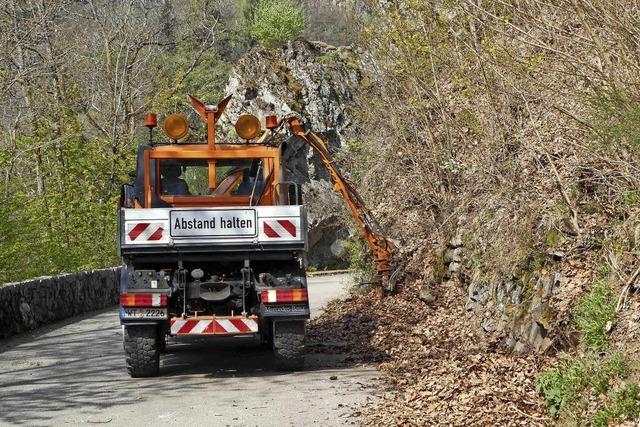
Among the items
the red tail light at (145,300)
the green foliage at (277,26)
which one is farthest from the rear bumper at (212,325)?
the green foliage at (277,26)

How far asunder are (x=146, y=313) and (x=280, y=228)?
78.3 inches

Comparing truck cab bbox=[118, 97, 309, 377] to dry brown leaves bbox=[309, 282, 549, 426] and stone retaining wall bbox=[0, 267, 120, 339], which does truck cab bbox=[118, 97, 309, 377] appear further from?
stone retaining wall bbox=[0, 267, 120, 339]

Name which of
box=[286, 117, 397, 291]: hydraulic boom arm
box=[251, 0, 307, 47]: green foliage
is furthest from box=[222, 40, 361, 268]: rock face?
box=[286, 117, 397, 291]: hydraulic boom arm

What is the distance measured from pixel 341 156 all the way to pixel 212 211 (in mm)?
14900

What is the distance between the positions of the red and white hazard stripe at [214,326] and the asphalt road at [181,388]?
0.61 m

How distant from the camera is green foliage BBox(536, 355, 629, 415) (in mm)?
6914

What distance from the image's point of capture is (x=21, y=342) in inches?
609

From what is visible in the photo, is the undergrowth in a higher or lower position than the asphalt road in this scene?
higher

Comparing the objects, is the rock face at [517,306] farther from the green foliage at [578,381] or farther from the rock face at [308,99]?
the rock face at [308,99]

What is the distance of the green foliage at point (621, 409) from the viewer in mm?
6320

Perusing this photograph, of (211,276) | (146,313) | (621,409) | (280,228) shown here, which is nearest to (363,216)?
(280,228)

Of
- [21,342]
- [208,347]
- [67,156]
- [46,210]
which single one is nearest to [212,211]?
[208,347]

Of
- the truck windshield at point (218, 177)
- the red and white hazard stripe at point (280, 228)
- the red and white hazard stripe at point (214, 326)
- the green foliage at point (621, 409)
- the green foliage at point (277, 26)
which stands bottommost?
the green foliage at point (621, 409)

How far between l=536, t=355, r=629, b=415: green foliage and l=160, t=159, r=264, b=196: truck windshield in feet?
20.4
